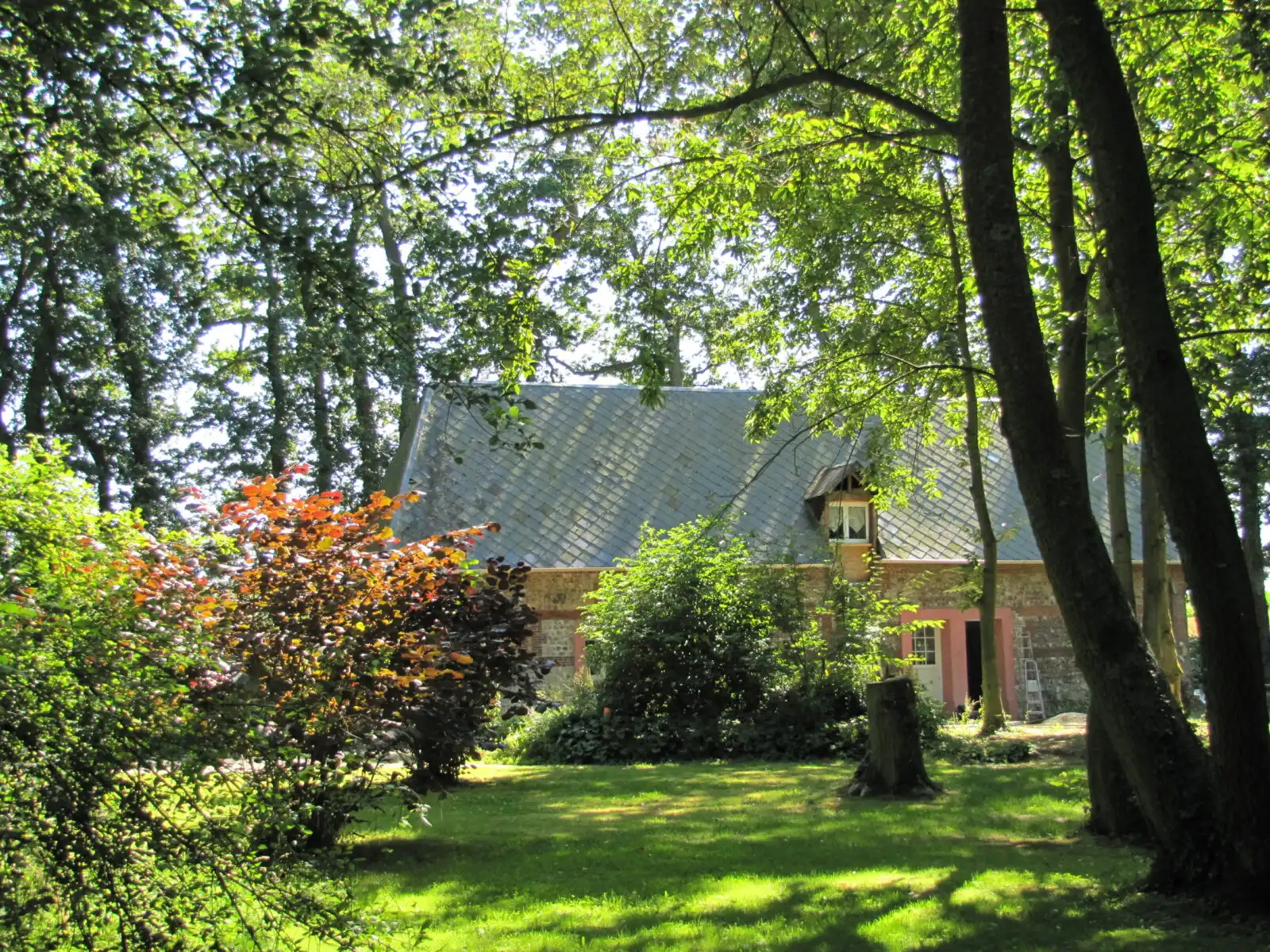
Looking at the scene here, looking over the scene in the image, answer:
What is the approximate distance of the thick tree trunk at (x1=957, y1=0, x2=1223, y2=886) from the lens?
5172 millimetres

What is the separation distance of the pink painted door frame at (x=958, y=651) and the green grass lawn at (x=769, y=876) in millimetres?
9494

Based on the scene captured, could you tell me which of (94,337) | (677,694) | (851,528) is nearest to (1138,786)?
(677,694)

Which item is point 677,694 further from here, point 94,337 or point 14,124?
point 94,337

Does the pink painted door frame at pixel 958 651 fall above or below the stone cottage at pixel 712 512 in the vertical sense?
below

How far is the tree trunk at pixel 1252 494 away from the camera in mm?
20141

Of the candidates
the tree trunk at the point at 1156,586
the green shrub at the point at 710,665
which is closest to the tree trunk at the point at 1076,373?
the tree trunk at the point at 1156,586

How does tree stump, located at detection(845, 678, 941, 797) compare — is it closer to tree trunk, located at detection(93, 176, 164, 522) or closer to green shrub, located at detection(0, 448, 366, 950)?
green shrub, located at detection(0, 448, 366, 950)

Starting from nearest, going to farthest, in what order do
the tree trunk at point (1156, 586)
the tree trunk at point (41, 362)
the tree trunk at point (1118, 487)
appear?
the tree trunk at point (1118, 487) → the tree trunk at point (1156, 586) → the tree trunk at point (41, 362)

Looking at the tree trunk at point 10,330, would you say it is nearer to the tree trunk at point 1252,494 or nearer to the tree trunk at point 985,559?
the tree trunk at point 985,559

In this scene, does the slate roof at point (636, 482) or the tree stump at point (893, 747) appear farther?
the slate roof at point (636, 482)

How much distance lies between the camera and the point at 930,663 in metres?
19.7

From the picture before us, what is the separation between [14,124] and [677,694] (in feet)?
32.9

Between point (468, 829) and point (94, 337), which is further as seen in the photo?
point (94, 337)

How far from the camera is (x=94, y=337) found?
23.5 m
